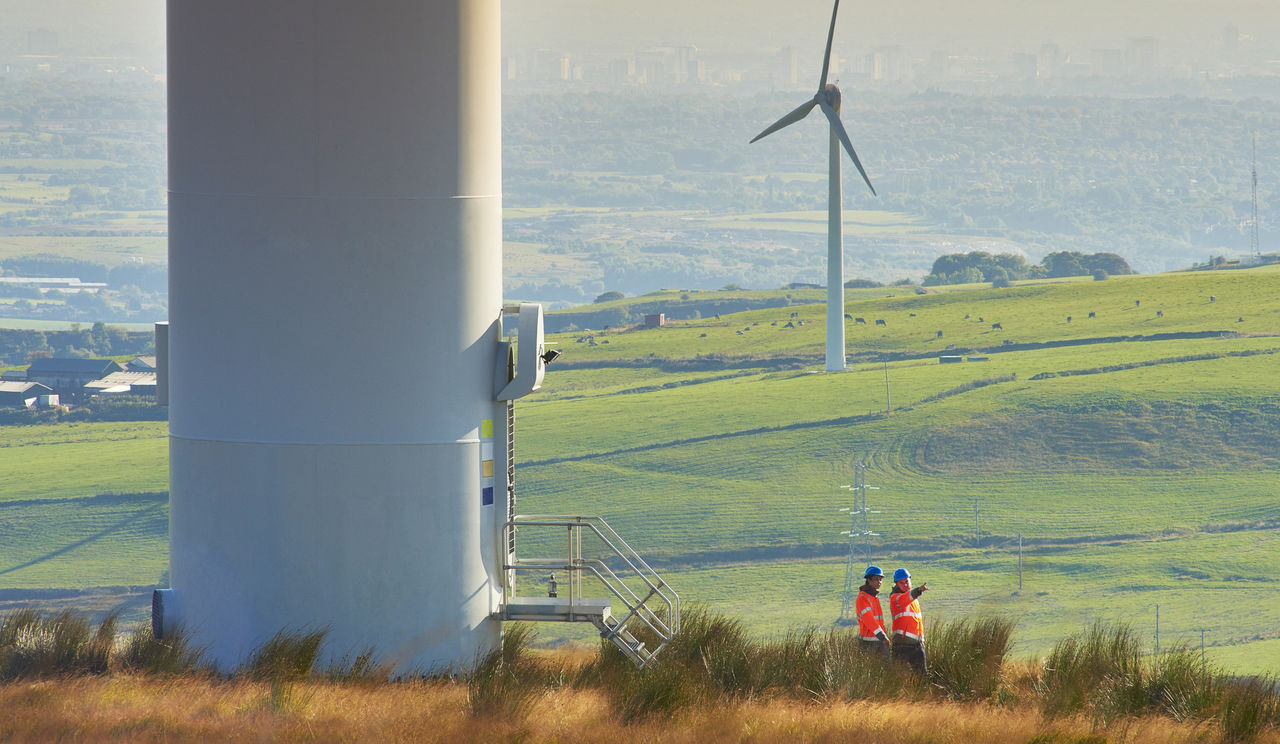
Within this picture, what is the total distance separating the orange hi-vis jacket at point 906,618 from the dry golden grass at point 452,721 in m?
1.94

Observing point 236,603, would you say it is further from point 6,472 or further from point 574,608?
point 6,472

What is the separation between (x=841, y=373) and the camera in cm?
17475

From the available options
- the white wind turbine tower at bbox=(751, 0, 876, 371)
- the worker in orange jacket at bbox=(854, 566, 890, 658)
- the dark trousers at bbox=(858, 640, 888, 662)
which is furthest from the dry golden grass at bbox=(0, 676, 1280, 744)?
the white wind turbine tower at bbox=(751, 0, 876, 371)

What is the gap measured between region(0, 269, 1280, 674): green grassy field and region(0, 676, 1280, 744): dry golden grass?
92015 millimetres

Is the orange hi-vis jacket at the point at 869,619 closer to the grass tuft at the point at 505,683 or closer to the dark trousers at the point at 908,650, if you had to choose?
the dark trousers at the point at 908,650

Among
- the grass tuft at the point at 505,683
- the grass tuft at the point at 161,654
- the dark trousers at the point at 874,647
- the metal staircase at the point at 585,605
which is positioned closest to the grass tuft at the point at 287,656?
the grass tuft at the point at 161,654

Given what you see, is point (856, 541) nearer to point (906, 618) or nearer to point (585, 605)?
point (906, 618)

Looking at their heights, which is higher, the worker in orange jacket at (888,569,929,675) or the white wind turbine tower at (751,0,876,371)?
the white wind turbine tower at (751,0,876,371)

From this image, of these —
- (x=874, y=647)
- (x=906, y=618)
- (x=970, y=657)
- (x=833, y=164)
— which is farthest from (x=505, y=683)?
(x=833, y=164)

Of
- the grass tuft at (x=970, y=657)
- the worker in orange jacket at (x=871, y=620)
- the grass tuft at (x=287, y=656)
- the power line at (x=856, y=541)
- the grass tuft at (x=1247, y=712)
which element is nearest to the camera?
the grass tuft at (x=1247, y=712)

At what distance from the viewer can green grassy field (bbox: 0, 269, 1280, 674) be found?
11950 centimetres

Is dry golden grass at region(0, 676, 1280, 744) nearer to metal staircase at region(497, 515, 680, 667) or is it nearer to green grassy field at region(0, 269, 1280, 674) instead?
metal staircase at region(497, 515, 680, 667)

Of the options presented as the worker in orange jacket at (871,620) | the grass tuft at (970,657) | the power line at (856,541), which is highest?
the worker in orange jacket at (871,620)

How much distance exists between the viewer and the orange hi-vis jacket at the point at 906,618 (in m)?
15.9
